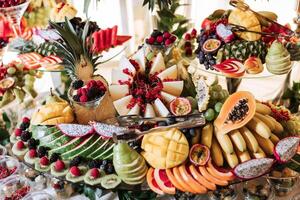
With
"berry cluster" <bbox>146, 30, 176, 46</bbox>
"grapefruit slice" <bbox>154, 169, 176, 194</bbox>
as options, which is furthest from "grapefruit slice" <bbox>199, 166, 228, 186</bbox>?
"berry cluster" <bbox>146, 30, 176, 46</bbox>

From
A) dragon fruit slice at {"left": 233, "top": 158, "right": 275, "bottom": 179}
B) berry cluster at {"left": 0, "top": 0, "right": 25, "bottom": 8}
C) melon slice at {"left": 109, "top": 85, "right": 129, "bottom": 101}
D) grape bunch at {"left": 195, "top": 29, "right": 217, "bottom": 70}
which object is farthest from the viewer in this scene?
berry cluster at {"left": 0, "top": 0, "right": 25, "bottom": 8}

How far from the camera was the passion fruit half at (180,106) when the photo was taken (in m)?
1.45

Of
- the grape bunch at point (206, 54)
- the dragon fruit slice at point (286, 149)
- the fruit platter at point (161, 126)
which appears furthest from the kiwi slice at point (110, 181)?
the grape bunch at point (206, 54)

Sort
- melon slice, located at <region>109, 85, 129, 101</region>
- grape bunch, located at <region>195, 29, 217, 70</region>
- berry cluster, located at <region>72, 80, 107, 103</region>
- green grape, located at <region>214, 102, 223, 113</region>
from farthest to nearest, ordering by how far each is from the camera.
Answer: grape bunch, located at <region>195, 29, 217, 70</region>
melon slice, located at <region>109, 85, 129, 101</region>
berry cluster, located at <region>72, 80, 107, 103</region>
green grape, located at <region>214, 102, 223, 113</region>

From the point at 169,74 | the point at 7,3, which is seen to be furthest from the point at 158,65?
the point at 7,3

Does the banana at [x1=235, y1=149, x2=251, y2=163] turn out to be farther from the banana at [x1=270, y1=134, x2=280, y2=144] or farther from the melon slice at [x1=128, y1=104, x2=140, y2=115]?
the melon slice at [x1=128, y1=104, x2=140, y2=115]

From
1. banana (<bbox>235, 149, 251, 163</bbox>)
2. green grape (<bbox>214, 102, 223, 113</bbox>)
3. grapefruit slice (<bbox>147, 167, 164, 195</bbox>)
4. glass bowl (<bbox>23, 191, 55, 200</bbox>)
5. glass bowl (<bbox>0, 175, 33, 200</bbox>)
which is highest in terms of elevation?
green grape (<bbox>214, 102, 223, 113</bbox>)

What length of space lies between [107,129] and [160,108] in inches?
9.1

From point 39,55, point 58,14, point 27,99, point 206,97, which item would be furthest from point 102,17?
point 206,97

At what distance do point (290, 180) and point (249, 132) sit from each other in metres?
0.28

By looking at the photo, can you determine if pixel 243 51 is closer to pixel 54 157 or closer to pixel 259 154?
pixel 259 154

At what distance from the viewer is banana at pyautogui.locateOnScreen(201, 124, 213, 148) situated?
135cm

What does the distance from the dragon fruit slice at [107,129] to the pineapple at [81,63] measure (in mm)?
105

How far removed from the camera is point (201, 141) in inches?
53.9
